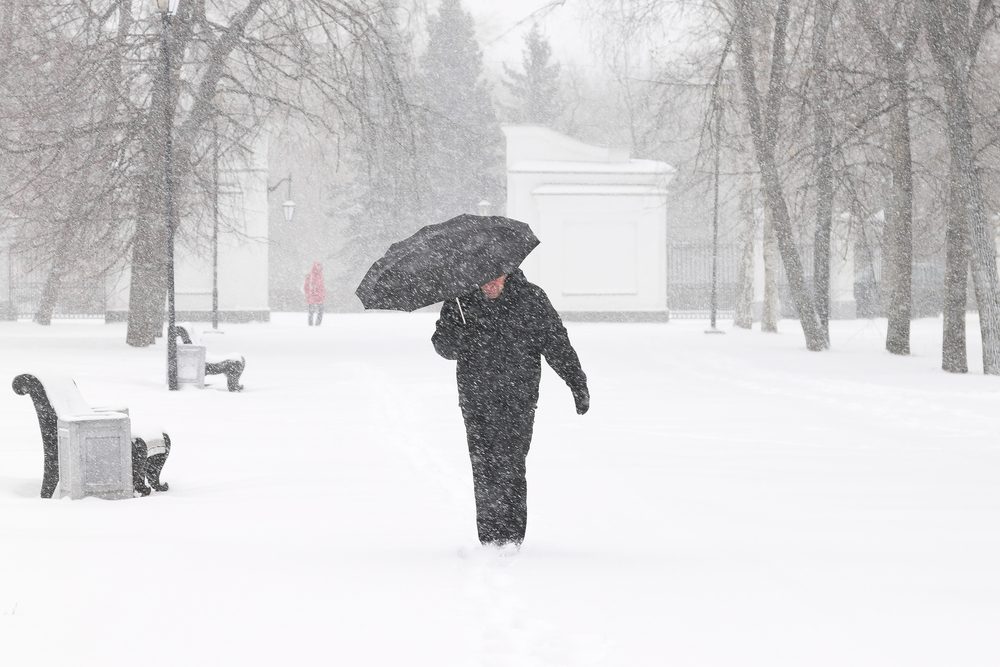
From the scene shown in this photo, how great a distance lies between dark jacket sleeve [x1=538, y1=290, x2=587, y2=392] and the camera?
20.7 feet

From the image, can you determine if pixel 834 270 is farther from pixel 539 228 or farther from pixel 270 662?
pixel 270 662

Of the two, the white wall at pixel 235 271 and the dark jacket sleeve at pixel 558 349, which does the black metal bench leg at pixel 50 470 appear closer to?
the dark jacket sleeve at pixel 558 349

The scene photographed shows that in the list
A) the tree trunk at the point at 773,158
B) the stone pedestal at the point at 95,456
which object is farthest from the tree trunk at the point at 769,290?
the stone pedestal at the point at 95,456

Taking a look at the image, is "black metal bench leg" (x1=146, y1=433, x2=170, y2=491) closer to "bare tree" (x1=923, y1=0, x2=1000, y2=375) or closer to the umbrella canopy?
the umbrella canopy

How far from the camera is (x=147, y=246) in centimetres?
2234

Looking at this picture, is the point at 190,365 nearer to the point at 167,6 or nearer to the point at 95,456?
the point at 167,6

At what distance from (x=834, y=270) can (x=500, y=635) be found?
39563 mm

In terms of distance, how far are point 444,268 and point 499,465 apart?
3.44ft

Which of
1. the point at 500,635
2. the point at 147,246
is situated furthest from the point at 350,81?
the point at 500,635

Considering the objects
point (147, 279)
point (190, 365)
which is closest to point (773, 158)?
point (147, 279)

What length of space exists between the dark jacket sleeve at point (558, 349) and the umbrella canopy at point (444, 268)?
1.22 ft

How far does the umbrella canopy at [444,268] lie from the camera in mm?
6023

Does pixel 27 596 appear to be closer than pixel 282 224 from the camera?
Yes

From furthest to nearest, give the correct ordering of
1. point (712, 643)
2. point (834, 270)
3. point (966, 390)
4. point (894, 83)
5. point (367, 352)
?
point (834, 270), point (367, 352), point (894, 83), point (966, 390), point (712, 643)
